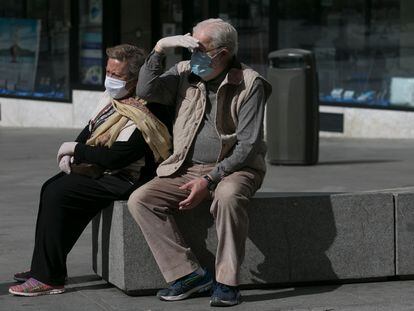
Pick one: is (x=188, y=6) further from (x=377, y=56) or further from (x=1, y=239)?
(x=1, y=239)

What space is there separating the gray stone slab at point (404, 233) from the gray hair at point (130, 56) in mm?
1726

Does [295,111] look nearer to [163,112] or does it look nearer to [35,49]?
[163,112]

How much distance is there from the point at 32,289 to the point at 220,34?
1810mm

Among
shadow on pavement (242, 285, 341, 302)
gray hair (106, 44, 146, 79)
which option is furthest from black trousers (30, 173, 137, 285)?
shadow on pavement (242, 285, 341, 302)

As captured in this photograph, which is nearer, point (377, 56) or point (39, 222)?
point (39, 222)

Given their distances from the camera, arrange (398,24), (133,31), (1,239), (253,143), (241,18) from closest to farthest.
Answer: (253,143) → (1,239) → (398,24) → (241,18) → (133,31)

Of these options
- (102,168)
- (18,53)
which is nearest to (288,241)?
(102,168)

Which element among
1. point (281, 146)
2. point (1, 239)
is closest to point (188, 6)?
point (281, 146)

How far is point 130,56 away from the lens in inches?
254

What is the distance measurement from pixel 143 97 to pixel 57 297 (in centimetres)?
125

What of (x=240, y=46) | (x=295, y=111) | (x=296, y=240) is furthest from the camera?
(x=240, y=46)

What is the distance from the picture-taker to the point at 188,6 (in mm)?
16109

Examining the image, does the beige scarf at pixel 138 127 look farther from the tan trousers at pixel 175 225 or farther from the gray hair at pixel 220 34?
the gray hair at pixel 220 34

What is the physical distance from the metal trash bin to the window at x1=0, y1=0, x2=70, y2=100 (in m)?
5.68
